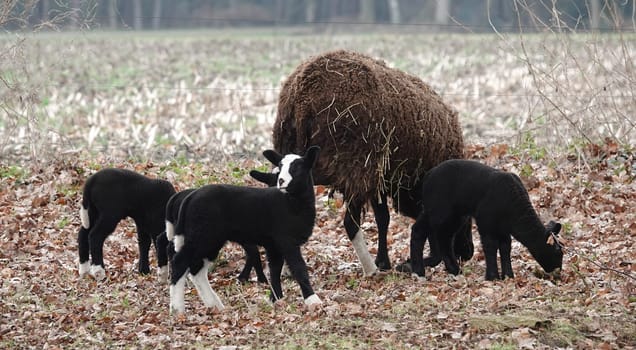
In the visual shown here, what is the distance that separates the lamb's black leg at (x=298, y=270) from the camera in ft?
30.1

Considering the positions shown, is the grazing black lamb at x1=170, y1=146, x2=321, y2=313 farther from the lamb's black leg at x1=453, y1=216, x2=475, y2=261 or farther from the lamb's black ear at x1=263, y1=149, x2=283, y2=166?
the lamb's black leg at x1=453, y1=216, x2=475, y2=261

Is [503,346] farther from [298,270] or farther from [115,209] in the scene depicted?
[115,209]

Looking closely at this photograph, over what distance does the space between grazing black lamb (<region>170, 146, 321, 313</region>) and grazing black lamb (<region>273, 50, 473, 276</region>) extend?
1276mm

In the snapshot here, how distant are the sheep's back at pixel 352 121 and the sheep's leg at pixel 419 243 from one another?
570 mm

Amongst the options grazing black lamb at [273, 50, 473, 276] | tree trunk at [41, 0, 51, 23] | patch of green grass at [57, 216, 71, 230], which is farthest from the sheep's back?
tree trunk at [41, 0, 51, 23]

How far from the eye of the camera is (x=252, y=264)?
35.2ft

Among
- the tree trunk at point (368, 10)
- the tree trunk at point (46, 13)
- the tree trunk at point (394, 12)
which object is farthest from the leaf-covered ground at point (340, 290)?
the tree trunk at point (394, 12)

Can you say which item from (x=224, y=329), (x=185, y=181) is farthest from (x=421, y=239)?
(x=185, y=181)

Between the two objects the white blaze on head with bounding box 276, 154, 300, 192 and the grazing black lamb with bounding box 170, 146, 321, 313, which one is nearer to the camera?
the grazing black lamb with bounding box 170, 146, 321, 313

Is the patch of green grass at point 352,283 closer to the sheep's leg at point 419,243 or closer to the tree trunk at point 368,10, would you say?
the sheep's leg at point 419,243

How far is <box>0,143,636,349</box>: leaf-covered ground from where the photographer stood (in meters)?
8.03

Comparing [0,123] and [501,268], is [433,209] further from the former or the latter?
[0,123]

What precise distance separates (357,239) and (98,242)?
8.96ft

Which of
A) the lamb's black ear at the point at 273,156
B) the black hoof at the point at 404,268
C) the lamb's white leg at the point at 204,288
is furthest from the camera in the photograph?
the black hoof at the point at 404,268
